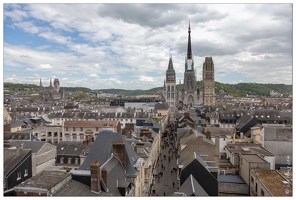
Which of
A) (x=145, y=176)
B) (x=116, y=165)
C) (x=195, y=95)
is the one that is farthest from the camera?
(x=195, y=95)

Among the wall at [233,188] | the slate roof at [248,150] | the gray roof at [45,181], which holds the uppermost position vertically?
the gray roof at [45,181]

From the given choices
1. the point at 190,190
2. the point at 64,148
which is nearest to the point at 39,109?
the point at 64,148

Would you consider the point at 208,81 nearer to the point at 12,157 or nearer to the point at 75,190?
the point at 12,157

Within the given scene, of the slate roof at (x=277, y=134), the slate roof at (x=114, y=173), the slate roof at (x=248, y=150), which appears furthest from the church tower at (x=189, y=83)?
the slate roof at (x=114, y=173)

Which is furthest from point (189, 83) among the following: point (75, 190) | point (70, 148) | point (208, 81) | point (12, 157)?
point (75, 190)

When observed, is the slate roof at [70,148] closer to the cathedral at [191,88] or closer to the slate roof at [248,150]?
the slate roof at [248,150]

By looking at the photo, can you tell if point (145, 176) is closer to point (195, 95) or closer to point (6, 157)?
point (6, 157)
